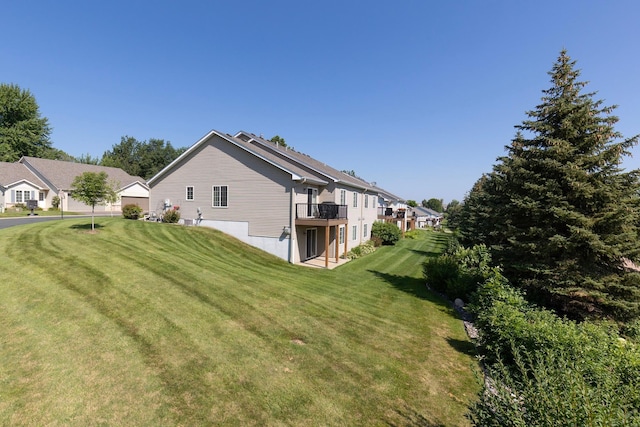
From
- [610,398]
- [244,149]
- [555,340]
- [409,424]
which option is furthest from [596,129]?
[244,149]

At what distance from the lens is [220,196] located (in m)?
19.5

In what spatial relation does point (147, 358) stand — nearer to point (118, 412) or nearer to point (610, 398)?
point (118, 412)

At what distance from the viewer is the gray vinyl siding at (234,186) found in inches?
696

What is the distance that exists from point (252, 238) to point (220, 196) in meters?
3.79

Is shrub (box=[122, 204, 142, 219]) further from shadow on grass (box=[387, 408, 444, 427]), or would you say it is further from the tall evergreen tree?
the tall evergreen tree

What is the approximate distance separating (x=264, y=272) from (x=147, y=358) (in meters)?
8.13

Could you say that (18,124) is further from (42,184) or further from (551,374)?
(551,374)

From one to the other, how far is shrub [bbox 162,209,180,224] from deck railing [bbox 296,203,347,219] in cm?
931

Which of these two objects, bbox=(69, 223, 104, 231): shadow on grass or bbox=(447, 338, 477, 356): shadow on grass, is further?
bbox=(69, 223, 104, 231): shadow on grass

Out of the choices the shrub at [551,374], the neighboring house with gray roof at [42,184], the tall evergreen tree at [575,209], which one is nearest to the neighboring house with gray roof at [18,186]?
the neighboring house with gray roof at [42,184]

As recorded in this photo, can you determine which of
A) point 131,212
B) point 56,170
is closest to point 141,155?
point 56,170

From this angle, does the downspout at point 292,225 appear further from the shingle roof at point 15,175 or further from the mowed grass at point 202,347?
the shingle roof at point 15,175

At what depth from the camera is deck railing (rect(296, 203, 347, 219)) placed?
17.8 m

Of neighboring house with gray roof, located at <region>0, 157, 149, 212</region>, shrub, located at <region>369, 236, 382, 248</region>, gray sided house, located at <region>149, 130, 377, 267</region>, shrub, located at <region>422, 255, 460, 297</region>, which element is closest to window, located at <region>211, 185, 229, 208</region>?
gray sided house, located at <region>149, 130, 377, 267</region>
